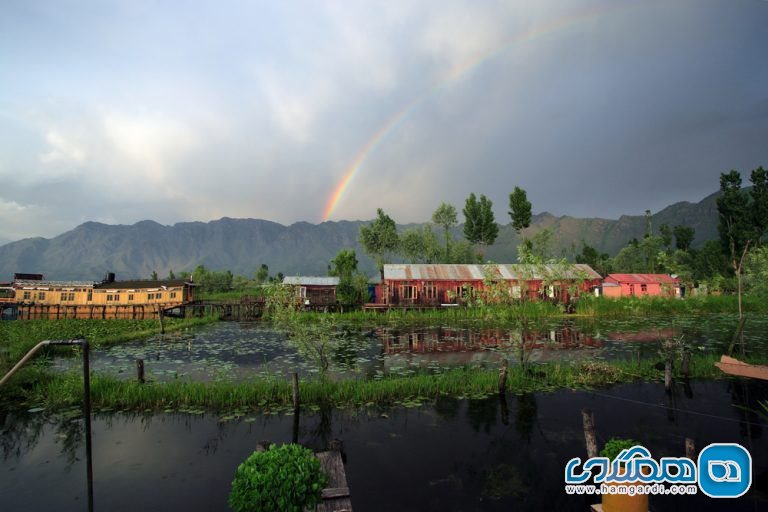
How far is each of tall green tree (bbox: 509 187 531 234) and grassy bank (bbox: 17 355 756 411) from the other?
6926 cm

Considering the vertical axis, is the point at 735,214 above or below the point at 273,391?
above

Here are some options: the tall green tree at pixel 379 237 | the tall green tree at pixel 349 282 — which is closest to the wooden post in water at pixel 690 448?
the tall green tree at pixel 349 282

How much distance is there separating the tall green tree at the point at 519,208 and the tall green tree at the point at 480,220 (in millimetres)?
4786

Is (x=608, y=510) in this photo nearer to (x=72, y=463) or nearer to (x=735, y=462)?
(x=735, y=462)

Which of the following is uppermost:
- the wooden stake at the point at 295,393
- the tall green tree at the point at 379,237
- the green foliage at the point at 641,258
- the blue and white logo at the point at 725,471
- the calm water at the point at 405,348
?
the tall green tree at the point at 379,237

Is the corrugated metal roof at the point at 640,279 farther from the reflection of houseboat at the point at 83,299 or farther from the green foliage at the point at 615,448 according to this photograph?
the green foliage at the point at 615,448

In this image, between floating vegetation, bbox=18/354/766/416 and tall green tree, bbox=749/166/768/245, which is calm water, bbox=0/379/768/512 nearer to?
floating vegetation, bbox=18/354/766/416

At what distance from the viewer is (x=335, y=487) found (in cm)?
941

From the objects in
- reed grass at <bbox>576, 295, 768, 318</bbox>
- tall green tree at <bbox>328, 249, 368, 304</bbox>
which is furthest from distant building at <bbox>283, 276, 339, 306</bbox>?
reed grass at <bbox>576, 295, 768, 318</bbox>

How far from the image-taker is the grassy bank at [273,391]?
1653 cm

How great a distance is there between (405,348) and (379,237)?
59.7 metres

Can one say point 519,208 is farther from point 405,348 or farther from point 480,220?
point 405,348

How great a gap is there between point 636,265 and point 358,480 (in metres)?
107

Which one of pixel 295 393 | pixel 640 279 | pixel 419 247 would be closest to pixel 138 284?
pixel 295 393
